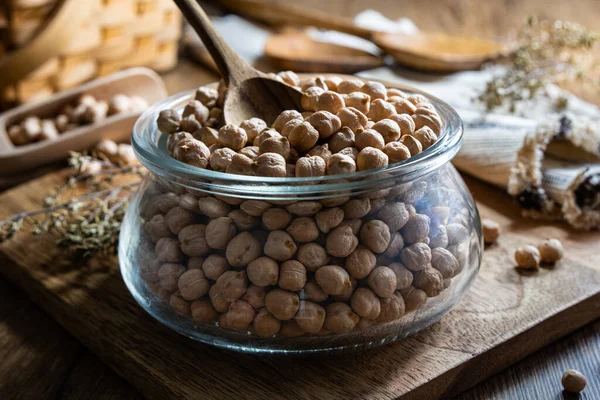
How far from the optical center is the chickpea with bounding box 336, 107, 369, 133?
617 millimetres

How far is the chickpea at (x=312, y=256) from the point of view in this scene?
0.57 metres

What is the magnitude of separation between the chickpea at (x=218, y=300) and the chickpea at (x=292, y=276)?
0.17 feet

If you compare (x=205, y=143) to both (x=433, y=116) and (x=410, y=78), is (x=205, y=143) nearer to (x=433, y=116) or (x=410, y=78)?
(x=433, y=116)

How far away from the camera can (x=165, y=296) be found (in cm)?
62

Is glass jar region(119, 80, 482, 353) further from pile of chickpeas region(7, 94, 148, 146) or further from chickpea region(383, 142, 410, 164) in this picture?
pile of chickpeas region(7, 94, 148, 146)

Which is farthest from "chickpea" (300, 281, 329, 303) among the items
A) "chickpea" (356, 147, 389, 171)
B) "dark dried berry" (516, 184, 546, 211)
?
"dark dried berry" (516, 184, 546, 211)

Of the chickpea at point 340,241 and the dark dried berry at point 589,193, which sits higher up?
the chickpea at point 340,241

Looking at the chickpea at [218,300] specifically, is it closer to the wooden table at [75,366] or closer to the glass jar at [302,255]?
the glass jar at [302,255]

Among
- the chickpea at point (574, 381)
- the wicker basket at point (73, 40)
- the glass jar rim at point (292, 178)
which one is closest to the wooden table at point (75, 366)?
the chickpea at point (574, 381)

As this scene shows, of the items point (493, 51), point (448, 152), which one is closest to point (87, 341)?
point (448, 152)

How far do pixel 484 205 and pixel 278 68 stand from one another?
607 mm

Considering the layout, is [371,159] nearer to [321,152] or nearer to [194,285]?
[321,152]

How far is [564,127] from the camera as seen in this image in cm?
95

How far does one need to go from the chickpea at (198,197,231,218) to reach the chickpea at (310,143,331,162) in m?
0.09
